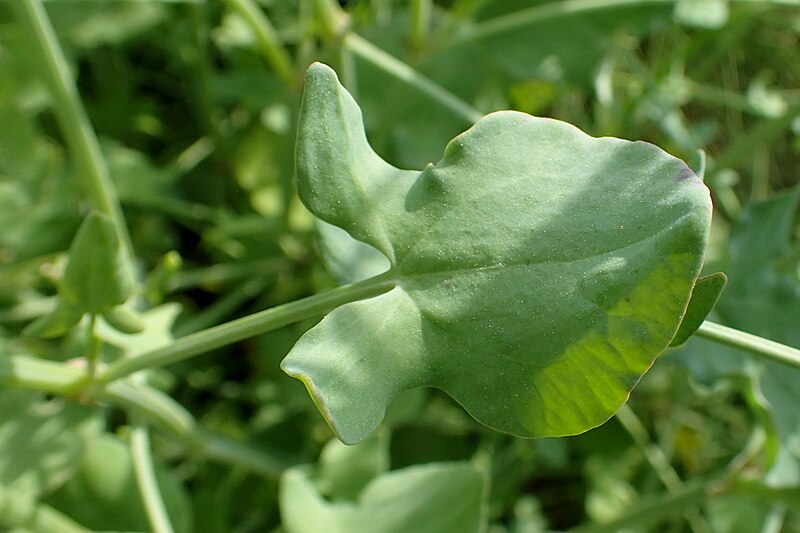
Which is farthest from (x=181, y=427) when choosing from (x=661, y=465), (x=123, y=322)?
(x=661, y=465)

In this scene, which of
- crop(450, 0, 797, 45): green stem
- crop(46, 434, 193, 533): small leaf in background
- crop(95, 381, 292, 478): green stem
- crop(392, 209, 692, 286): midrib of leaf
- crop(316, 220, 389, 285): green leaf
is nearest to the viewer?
crop(392, 209, 692, 286): midrib of leaf

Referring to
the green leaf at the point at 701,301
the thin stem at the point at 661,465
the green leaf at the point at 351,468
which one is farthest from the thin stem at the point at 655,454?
the green leaf at the point at 701,301

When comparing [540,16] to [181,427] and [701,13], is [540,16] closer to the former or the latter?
[701,13]

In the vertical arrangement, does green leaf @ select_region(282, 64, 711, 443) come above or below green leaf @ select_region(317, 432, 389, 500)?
above

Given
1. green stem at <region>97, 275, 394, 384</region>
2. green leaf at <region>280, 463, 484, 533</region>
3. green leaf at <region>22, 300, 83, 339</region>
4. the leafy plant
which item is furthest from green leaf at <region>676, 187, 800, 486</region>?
green leaf at <region>22, 300, 83, 339</region>

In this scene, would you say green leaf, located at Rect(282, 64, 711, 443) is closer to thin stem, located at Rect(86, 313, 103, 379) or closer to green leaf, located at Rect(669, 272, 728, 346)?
green leaf, located at Rect(669, 272, 728, 346)

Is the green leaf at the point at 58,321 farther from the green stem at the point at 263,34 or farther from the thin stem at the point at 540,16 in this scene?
the thin stem at the point at 540,16

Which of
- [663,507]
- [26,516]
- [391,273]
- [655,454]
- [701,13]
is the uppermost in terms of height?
[391,273]
